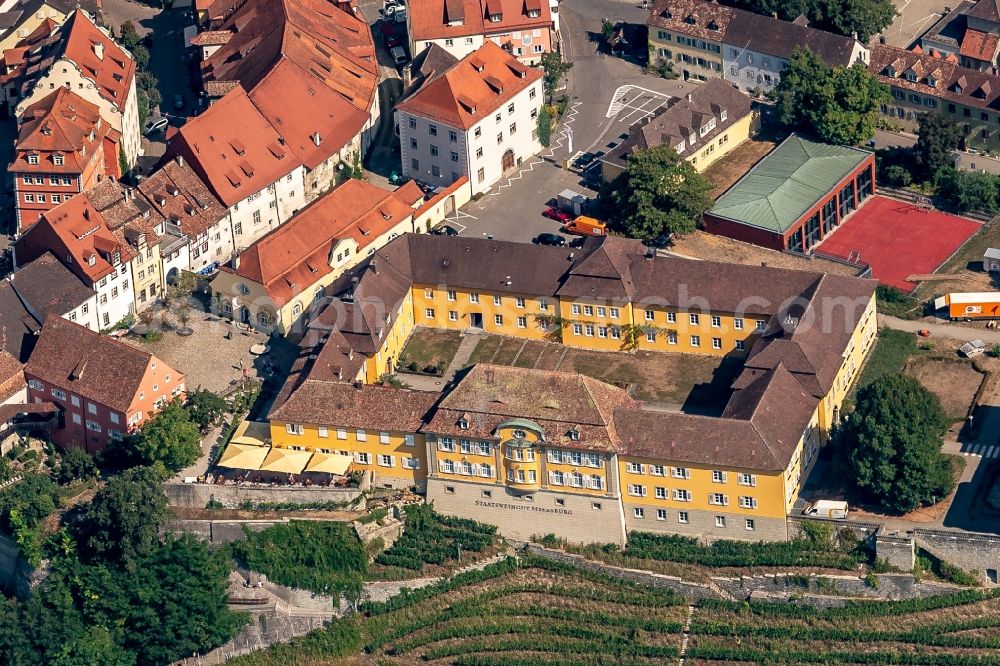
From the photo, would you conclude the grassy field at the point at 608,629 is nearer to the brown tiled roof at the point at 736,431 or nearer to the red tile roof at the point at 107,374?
the brown tiled roof at the point at 736,431

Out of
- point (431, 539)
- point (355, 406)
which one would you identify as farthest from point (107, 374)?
point (431, 539)

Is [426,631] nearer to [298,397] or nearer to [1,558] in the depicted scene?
[298,397]

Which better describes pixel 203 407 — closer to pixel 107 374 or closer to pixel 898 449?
pixel 107 374

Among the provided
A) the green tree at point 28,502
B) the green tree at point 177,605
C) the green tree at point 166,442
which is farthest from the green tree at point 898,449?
the green tree at point 28,502

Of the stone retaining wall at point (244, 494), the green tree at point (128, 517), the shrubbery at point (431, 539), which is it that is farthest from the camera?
the stone retaining wall at point (244, 494)

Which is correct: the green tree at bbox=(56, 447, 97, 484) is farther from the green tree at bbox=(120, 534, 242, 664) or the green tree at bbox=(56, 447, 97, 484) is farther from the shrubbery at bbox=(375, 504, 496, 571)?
the shrubbery at bbox=(375, 504, 496, 571)

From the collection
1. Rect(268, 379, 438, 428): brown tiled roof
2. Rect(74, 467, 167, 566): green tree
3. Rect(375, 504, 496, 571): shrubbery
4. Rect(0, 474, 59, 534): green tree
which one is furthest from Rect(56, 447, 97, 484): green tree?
Rect(375, 504, 496, 571): shrubbery
